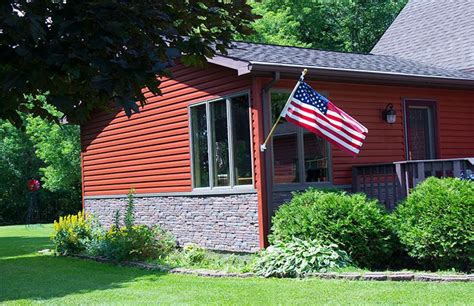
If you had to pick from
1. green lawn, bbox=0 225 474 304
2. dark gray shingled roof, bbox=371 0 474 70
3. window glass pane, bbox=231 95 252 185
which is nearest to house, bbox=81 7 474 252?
window glass pane, bbox=231 95 252 185

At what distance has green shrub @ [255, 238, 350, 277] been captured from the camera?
828 cm

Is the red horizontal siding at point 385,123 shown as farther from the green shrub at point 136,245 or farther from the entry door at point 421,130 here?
the green shrub at point 136,245

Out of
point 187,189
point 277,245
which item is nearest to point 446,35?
point 187,189

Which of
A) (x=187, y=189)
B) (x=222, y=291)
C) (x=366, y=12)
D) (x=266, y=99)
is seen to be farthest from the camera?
(x=366, y=12)

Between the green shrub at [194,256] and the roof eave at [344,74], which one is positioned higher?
the roof eave at [344,74]

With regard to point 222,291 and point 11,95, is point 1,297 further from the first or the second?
point 11,95

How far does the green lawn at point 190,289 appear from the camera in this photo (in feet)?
21.4

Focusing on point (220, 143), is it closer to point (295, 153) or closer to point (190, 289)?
point (295, 153)

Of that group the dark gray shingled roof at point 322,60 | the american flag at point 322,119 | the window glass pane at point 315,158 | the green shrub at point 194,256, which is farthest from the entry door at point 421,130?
the green shrub at point 194,256

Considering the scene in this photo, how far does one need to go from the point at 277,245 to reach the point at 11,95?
20.4 feet

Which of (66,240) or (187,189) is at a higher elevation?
(187,189)

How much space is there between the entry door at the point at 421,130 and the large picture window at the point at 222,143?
355 cm

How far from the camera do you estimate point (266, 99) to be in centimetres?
995

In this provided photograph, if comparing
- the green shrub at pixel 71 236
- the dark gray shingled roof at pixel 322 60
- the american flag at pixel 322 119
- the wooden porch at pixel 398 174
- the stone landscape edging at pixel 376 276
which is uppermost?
the dark gray shingled roof at pixel 322 60
